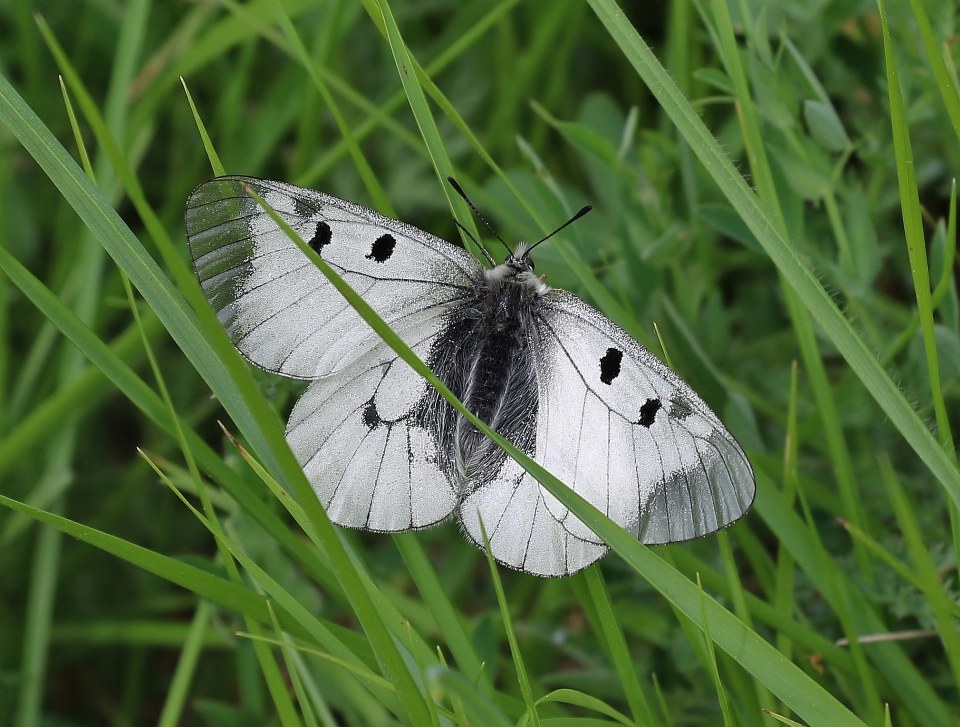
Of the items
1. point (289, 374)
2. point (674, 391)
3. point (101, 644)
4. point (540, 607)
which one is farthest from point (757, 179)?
point (101, 644)

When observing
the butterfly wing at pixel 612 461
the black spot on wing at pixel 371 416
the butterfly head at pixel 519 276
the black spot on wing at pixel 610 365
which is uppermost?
the butterfly head at pixel 519 276

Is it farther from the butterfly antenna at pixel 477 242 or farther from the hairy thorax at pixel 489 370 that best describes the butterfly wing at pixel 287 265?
the hairy thorax at pixel 489 370

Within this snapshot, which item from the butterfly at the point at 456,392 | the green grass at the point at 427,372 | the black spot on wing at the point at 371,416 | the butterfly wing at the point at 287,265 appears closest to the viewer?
the green grass at the point at 427,372

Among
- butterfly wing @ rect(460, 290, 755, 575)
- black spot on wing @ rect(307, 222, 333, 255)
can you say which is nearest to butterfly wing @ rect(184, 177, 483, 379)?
black spot on wing @ rect(307, 222, 333, 255)

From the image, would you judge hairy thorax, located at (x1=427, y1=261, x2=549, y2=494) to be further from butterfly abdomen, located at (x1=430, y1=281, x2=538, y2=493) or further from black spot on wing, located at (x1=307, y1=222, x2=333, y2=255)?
black spot on wing, located at (x1=307, y1=222, x2=333, y2=255)

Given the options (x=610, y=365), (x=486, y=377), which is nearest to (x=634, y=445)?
(x=610, y=365)

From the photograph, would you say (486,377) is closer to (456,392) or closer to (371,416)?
(456,392)

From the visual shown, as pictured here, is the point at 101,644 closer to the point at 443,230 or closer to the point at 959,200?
the point at 443,230

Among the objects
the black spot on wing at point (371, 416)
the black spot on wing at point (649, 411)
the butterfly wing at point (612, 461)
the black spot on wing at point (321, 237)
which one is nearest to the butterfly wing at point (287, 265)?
the black spot on wing at point (321, 237)
